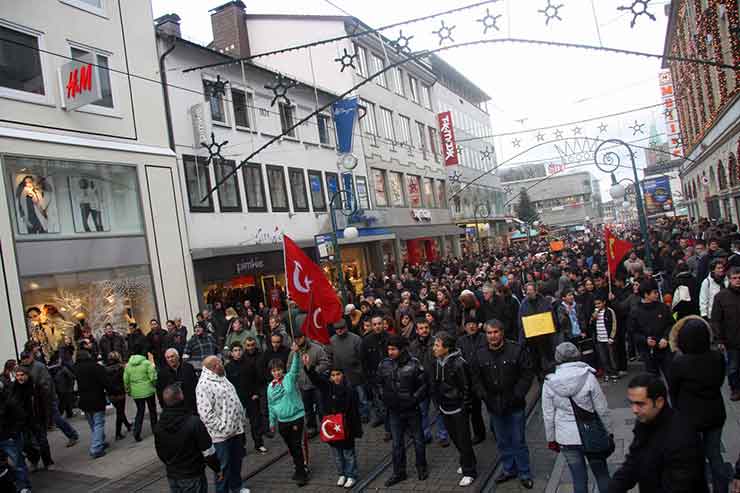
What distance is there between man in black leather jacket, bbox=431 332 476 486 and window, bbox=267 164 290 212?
52.8 ft

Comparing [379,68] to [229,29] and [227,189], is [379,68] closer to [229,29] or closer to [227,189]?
[229,29]

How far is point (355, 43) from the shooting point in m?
29.5

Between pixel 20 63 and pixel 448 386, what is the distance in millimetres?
12707

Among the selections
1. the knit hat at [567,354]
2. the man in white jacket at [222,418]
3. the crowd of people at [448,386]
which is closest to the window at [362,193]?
the crowd of people at [448,386]

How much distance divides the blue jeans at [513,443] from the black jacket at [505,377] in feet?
0.33

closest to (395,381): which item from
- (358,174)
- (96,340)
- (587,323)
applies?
(587,323)

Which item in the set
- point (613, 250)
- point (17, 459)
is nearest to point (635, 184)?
point (613, 250)

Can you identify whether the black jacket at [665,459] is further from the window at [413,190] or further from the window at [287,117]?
the window at [413,190]

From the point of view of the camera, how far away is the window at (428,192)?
37469 millimetres

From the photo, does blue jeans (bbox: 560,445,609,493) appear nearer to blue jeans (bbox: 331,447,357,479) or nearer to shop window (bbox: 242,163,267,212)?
A: blue jeans (bbox: 331,447,357,479)

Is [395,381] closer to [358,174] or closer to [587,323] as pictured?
[587,323]

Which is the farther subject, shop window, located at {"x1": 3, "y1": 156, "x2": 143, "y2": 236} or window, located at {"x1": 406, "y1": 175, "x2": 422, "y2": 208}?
window, located at {"x1": 406, "y1": 175, "x2": 422, "y2": 208}

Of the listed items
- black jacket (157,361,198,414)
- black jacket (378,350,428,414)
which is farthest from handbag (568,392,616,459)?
black jacket (157,361,198,414)

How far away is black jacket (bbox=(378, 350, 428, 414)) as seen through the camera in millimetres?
6512
